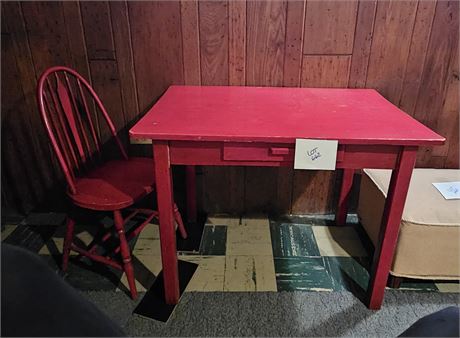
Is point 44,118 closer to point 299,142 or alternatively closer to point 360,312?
point 299,142

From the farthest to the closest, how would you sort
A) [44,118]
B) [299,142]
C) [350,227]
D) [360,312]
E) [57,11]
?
[350,227] → [57,11] → [360,312] → [44,118] → [299,142]

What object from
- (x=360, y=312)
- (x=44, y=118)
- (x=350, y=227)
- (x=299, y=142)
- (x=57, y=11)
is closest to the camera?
(x=299, y=142)

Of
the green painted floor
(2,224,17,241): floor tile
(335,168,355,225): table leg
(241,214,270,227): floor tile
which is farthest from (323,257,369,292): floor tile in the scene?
(2,224,17,241): floor tile

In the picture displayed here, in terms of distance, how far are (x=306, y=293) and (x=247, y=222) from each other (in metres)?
0.53

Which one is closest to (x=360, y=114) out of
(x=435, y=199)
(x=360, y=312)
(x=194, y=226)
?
(x=435, y=199)

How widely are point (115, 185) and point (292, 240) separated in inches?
34.1

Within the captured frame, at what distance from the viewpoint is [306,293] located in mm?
1375

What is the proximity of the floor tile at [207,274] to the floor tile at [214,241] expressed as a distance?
0.13 ft

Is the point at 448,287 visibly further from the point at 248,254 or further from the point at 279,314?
the point at 248,254

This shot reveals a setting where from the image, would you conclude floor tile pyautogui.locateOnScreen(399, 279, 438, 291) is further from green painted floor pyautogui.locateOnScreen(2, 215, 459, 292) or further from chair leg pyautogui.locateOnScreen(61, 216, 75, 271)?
chair leg pyautogui.locateOnScreen(61, 216, 75, 271)

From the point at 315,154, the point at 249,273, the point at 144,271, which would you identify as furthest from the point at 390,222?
the point at 144,271

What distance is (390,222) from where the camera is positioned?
116 centimetres

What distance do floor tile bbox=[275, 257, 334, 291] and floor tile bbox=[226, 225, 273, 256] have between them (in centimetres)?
10

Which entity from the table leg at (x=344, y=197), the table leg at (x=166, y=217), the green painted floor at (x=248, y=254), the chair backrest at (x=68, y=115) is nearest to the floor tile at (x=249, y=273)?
the green painted floor at (x=248, y=254)
